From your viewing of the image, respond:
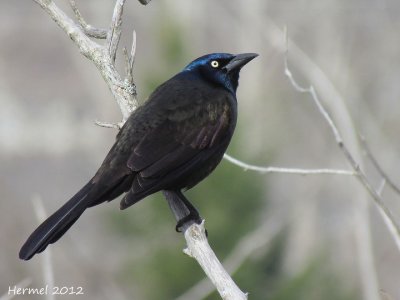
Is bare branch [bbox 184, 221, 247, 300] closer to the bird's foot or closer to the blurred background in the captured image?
the bird's foot

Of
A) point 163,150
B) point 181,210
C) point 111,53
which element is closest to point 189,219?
point 181,210

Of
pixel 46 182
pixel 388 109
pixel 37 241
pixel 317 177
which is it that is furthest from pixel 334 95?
pixel 46 182

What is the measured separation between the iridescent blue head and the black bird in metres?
0.05

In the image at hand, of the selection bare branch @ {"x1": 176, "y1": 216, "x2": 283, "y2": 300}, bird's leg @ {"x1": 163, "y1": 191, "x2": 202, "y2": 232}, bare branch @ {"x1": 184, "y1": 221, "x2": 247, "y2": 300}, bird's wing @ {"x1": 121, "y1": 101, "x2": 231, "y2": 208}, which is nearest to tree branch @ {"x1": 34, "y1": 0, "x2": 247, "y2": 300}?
bird's leg @ {"x1": 163, "y1": 191, "x2": 202, "y2": 232}

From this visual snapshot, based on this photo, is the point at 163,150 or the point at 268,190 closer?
the point at 163,150

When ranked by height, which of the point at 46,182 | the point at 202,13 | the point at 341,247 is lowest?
the point at 341,247

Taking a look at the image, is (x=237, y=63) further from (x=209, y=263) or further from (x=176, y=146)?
(x=209, y=263)

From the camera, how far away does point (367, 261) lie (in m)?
5.78

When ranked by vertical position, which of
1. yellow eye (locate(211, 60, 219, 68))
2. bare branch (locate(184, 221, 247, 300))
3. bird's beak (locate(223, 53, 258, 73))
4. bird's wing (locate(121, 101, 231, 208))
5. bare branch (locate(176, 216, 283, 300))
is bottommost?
bare branch (locate(176, 216, 283, 300))

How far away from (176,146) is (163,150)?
0.31 feet

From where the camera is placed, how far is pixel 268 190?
9.66m

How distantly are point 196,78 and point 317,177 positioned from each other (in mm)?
4700

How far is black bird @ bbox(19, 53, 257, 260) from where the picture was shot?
193 inches

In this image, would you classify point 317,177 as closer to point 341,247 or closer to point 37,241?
point 341,247
